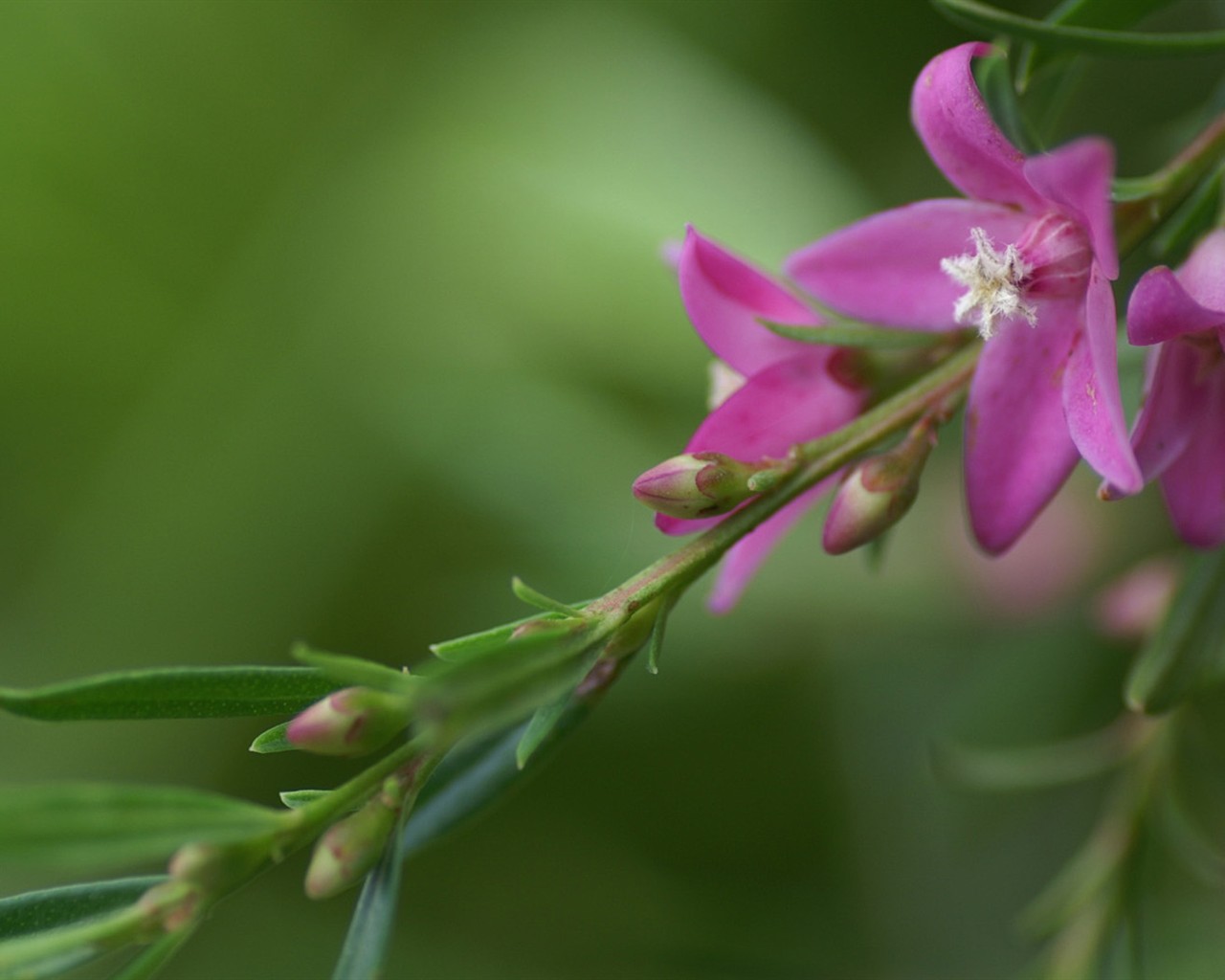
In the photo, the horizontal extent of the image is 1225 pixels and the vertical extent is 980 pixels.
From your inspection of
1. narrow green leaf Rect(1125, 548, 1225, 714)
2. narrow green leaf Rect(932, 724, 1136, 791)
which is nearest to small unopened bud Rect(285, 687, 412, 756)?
narrow green leaf Rect(1125, 548, 1225, 714)

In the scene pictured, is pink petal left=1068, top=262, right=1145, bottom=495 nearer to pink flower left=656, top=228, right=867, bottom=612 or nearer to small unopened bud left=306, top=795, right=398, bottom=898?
pink flower left=656, top=228, right=867, bottom=612

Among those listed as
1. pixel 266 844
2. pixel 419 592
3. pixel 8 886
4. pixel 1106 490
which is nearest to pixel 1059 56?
pixel 1106 490

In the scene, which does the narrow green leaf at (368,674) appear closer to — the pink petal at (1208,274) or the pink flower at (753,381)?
the pink flower at (753,381)

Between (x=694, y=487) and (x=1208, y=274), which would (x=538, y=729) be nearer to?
(x=694, y=487)

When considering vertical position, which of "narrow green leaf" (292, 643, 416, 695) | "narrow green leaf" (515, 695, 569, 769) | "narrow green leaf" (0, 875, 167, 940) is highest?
"narrow green leaf" (292, 643, 416, 695)

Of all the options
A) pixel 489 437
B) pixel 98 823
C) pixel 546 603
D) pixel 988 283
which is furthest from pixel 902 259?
pixel 489 437

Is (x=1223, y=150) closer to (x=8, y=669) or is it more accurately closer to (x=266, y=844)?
(x=266, y=844)
